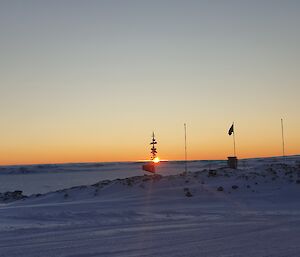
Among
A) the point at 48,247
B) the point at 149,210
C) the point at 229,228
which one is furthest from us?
the point at 149,210

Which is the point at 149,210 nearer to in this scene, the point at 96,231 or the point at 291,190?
the point at 96,231

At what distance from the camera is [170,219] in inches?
609

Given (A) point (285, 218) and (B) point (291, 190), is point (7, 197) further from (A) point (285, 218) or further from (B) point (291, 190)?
(A) point (285, 218)

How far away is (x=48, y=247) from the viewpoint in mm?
10766

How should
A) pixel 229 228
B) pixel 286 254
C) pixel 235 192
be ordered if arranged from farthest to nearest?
pixel 235 192, pixel 229 228, pixel 286 254

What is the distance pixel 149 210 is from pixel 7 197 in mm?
14459

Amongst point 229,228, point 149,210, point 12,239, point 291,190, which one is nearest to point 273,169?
point 291,190

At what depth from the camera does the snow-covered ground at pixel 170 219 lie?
10.4 metres

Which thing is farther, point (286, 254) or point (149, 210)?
point (149, 210)

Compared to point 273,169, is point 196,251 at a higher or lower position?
lower

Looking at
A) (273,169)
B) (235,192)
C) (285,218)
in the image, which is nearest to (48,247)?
(285,218)

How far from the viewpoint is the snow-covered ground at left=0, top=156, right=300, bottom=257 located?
10.4 m

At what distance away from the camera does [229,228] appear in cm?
1299

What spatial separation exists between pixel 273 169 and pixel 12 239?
16985 millimetres
